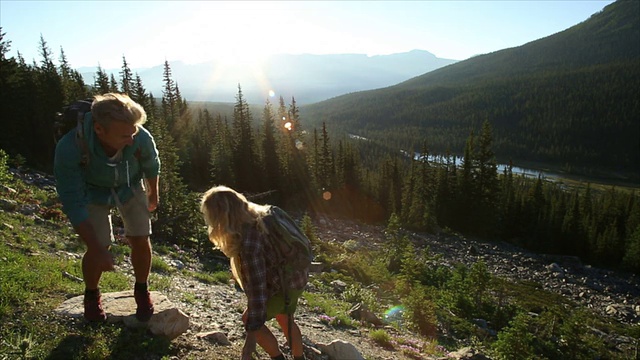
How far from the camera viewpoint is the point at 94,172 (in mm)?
3541

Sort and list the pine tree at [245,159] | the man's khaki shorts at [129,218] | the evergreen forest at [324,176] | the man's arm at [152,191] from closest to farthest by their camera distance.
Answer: the man's khaki shorts at [129,218] < the man's arm at [152,191] < the evergreen forest at [324,176] < the pine tree at [245,159]

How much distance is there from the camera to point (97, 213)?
3729 millimetres

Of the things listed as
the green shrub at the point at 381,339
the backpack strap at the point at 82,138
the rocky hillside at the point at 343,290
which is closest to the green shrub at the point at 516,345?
the rocky hillside at the point at 343,290

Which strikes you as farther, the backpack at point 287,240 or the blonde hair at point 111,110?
the backpack at point 287,240

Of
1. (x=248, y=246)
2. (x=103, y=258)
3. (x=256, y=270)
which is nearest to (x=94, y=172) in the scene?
(x=103, y=258)

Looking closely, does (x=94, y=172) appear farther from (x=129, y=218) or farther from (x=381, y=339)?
(x=381, y=339)

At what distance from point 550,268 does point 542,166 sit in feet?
496

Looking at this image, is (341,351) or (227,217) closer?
(227,217)

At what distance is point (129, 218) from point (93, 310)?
1.24m

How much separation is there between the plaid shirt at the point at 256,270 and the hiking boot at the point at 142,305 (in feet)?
5.35

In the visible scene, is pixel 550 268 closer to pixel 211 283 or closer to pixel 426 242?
pixel 426 242

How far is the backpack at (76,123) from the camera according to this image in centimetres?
334

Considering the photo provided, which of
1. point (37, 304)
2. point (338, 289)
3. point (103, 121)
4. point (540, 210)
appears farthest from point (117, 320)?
point (540, 210)

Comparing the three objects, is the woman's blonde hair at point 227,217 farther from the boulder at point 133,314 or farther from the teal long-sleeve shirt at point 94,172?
the boulder at point 133,314
